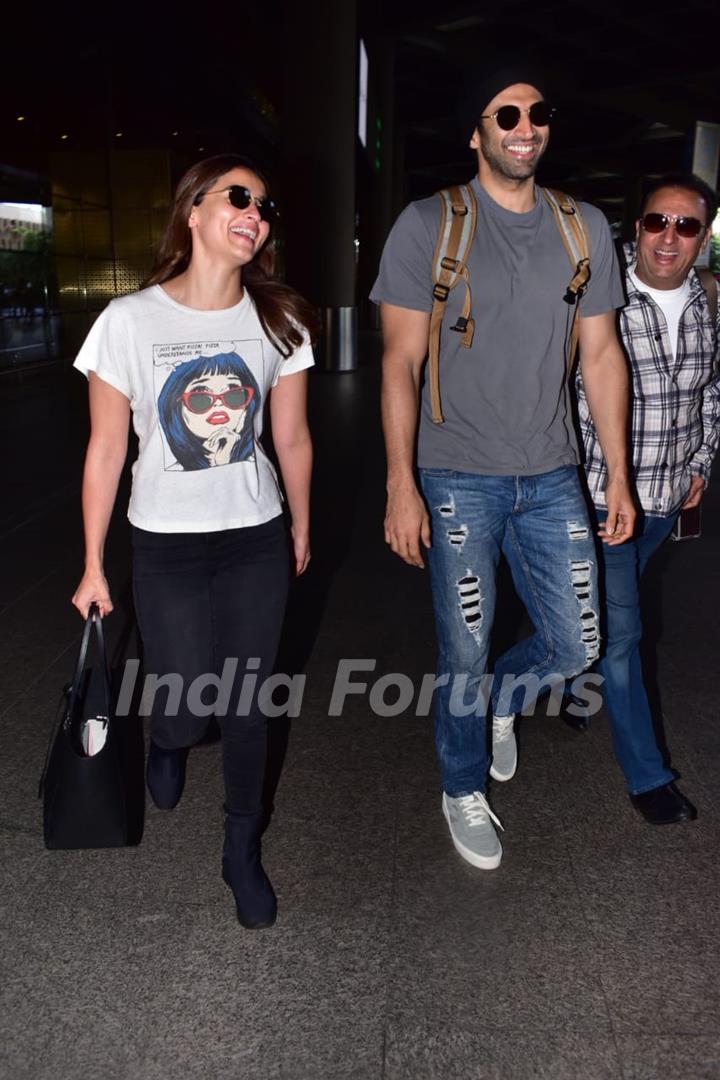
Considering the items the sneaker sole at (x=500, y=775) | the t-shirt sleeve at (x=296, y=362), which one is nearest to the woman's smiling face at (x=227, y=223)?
the t-shirt sleeve at (x=296, y=362)

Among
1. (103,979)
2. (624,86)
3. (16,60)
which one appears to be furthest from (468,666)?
(624,86)

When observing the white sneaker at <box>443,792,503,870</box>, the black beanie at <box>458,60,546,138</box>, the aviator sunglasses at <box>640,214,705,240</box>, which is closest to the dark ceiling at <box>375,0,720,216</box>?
the aviator sunglasses at <box>640,214,705,240</box>

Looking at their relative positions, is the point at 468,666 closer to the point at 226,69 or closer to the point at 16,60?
the point at 16,60

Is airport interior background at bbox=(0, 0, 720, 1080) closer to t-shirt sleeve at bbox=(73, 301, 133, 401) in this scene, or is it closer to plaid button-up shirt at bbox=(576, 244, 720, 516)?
plaid button-up shirt at bbox=(576, 244, 720, 516)

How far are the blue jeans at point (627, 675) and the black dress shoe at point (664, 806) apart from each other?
0.02 m

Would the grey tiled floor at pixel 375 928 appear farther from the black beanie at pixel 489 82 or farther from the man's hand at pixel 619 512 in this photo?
the black beanie at pixel 489 82

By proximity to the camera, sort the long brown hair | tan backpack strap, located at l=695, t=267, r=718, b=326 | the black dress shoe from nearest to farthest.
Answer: the long brown hair → the black dress shoe → tan backpack strap, located at l=695, t=267, r=718, b=326

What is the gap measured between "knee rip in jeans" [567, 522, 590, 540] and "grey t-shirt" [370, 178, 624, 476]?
0.17m

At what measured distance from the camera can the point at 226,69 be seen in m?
23.8

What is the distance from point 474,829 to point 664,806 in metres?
0.65

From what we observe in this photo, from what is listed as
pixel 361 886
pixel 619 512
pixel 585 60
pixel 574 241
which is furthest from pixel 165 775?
pixel 585 60

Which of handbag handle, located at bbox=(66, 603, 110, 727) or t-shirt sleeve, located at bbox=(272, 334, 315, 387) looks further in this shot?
t-shirt sleeve, located at bbox=(272, 334, 315, 387)

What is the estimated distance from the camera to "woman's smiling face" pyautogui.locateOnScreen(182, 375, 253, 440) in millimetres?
2490

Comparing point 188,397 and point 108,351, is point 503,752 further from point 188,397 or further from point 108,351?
point 108,351
